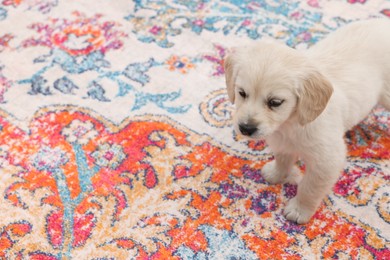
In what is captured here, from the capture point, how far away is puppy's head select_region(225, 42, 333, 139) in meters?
1.28

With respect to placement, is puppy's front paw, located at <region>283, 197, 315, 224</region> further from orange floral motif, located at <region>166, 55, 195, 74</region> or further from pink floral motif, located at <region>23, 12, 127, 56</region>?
pink floral motif, located at <region>23, 12, 127, 56</region>

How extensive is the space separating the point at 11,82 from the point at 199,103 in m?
0.93

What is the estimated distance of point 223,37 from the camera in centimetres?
238

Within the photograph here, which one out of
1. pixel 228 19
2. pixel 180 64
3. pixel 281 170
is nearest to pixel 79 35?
pixel 180 64

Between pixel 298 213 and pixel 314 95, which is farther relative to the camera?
pixel 298 213

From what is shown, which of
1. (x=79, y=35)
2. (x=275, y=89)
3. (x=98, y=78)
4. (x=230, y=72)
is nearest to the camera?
(x=275, y=89)

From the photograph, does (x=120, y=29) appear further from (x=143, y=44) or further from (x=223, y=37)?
(x=223, y=37)

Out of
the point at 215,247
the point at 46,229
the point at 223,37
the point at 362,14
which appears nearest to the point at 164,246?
the point at 215,247

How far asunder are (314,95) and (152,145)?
0.80m

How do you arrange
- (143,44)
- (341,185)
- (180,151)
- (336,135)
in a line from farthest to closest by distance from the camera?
1. (143,44)
2. (180,151)
3. (341,185)
4. (336,135)

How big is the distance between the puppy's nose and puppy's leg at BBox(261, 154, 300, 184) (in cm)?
35

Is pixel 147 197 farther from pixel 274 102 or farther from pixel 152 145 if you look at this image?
pixel 274 102

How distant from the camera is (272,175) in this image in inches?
67.2

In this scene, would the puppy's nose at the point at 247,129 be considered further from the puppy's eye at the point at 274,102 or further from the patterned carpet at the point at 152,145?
the patterned carpet at the point at 152,145
